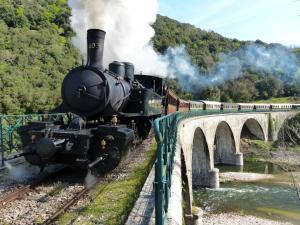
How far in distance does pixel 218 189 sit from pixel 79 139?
20.8 m

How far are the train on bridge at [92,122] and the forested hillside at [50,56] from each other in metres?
17.1

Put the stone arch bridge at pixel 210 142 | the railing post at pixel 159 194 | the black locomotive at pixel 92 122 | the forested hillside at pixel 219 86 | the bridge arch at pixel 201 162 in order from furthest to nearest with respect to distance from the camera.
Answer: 1. the forested hillside at pixel 219 86
2. the bridge arch at pixel 201 162
3. the stone arch bridge at pixel 210 142
4. the black locomotive at pixel 92 122
5. the railing post at pixel 159 194

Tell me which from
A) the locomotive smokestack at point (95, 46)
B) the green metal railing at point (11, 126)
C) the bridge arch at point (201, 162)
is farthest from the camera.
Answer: the bridge arch at point (201, 162)

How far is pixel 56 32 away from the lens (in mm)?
63312

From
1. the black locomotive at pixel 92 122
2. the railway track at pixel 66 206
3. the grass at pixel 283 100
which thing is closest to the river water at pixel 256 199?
the black locomotive at pixel 92 122

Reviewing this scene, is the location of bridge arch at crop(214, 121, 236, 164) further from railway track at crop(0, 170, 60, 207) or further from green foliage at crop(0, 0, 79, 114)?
railway track at crop(0, 170, 60, 207)

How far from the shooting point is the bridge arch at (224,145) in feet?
132

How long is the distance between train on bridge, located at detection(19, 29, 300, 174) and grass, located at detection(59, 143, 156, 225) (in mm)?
677

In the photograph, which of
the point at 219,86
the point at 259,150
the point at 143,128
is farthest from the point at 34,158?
the point at 219,86

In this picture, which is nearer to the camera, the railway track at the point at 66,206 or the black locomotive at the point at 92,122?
the railway track at the point at 66,206

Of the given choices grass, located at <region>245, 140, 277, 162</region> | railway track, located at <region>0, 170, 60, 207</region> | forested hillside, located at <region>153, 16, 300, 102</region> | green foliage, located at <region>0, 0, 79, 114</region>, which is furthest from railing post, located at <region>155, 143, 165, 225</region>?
forested hillside, located at <region>153, 16, 300, 102</region>

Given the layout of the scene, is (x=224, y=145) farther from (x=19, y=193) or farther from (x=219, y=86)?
(x=219, y=86)

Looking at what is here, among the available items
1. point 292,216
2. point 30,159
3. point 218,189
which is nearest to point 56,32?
point 218,189

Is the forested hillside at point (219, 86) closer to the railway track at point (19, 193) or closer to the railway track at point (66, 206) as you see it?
the railway track at point (19, 193)
